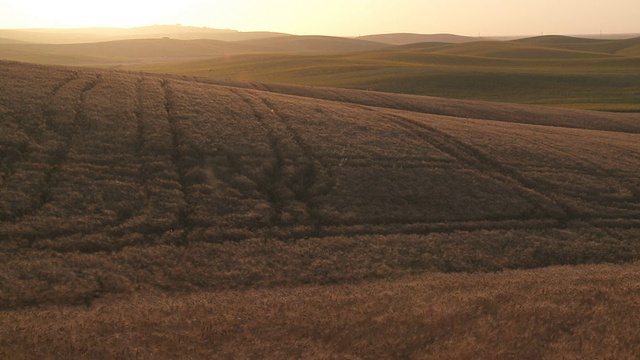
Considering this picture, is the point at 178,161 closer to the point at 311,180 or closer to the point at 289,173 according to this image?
the point at 289,173

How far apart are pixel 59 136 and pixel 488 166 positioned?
30797mm

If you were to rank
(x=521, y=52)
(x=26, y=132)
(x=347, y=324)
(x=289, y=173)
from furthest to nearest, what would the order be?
(x=521, y=52) → (x=289, y=173) → (x=26, y=132) → (x=347, y=324)

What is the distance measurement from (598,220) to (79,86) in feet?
136

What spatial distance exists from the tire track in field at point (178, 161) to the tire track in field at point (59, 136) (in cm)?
622

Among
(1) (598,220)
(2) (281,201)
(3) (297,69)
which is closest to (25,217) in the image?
(2) (281,201)

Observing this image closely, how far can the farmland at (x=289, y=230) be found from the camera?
1519cm

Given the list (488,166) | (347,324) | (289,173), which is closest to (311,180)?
(289,173)

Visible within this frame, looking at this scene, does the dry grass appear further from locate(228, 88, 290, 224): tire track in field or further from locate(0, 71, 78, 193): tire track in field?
locate(0, 71, 78, 193): tire track in field

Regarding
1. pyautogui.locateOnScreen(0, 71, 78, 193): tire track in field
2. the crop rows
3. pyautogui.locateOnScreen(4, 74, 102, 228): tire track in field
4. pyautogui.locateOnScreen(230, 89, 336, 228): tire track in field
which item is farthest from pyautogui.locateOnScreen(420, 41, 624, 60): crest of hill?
pyautogui.locateOnScreen(0, 71, 78, 193): tire track in field

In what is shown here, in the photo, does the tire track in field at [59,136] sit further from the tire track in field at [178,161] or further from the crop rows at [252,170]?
the tire track in field at [178,161]

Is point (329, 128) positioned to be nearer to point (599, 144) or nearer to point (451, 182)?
point (451, 182)

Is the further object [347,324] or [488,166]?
[488,166]

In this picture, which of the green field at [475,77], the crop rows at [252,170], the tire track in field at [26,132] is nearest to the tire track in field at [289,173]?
the crop rows at [252,170]

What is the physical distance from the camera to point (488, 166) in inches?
1417
